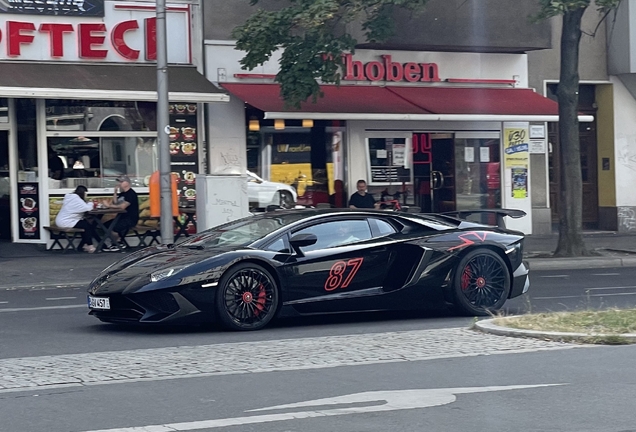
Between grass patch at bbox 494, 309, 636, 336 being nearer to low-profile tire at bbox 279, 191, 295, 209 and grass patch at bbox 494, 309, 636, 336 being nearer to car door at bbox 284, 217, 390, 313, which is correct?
car door at bbox 284, 217, 390, 313

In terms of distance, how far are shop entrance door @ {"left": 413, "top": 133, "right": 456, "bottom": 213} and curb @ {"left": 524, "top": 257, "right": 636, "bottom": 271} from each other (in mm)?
5185

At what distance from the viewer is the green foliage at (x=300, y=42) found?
18.3 m

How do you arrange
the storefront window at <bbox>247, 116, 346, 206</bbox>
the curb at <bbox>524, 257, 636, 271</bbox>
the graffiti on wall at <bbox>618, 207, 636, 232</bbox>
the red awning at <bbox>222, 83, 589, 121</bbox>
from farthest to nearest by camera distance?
the graffiti on wall at <bbox>618, 207, 636, 232</bbox> < the storefront window at <bbox>247, 116, 346, 206</bbox> < the red awning at <bbox>222, 83, 589, 121</bbox> < the curb at <bbox>524, 257, 636, 271</bbox>

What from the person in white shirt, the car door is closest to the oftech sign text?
the person in white shirt

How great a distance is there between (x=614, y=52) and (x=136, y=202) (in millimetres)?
12616

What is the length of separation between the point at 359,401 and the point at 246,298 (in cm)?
362

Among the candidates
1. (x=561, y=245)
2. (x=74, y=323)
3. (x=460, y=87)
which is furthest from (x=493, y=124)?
(x=74, y=323)

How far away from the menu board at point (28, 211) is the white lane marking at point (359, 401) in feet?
47.4

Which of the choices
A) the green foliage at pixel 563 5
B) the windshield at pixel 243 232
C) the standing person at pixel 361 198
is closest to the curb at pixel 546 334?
the windshield at pixel 243 232

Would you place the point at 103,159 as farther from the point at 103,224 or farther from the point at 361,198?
the point at 361,198

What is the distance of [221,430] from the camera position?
604cm

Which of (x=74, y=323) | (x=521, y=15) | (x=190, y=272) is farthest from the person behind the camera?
(x=521, y=15)

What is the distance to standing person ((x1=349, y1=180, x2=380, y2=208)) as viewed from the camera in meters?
21.6

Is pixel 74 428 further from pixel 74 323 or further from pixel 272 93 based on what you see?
pixel 272 93
